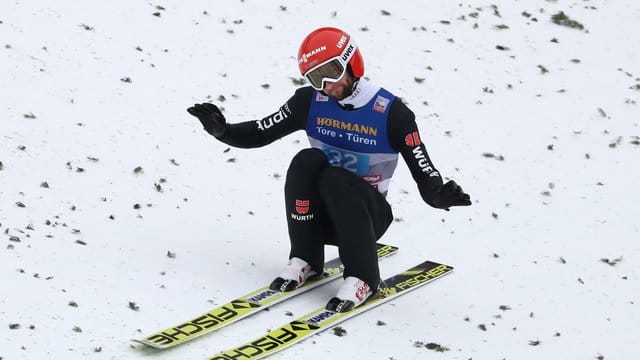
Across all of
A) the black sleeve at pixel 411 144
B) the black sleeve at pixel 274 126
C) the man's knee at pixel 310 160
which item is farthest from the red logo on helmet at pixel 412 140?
the black sleeve at pixel 274 126

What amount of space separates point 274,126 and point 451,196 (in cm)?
124

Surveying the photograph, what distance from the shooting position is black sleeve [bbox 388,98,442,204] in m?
6.46

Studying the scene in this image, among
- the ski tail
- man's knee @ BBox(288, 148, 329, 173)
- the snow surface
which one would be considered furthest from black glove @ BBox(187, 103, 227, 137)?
the ski tail

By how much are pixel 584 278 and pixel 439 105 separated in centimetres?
288

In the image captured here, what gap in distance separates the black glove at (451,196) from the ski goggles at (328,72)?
0.87 meters

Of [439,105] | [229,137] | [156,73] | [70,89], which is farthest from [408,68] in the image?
[229,137]

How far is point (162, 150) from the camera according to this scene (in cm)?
834

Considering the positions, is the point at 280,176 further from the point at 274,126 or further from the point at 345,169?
the point at 345,169

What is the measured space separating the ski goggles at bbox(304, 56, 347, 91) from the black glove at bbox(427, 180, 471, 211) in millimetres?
874

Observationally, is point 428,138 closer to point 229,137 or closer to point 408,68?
point 408,68

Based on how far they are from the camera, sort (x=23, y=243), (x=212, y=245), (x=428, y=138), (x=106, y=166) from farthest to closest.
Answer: (x=428, y=138) < (x=106, y=166) < (x=212, y=245) < (x=23, y=243)

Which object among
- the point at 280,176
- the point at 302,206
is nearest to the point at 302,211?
the point at 302,206

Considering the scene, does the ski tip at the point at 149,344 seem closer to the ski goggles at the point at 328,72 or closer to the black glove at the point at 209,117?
the black glove at the point at 209,117

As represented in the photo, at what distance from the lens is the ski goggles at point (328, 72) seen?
251 inches
